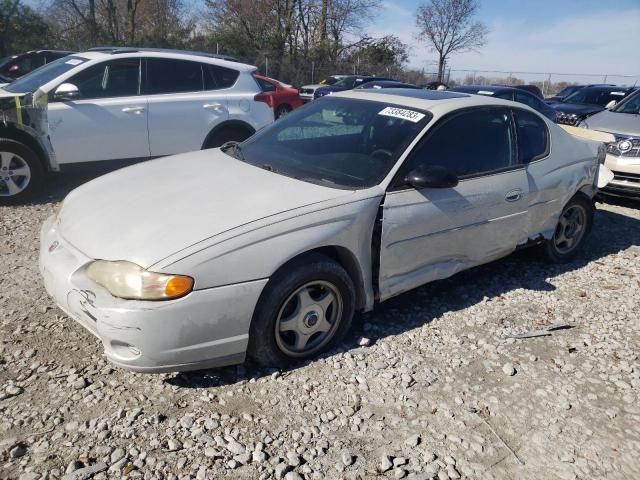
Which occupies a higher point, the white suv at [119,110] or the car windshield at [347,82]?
the car windshield at [347,82]

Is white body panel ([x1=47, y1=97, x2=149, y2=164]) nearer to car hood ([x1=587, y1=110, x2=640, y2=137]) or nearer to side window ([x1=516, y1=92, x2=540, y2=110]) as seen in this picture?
car hood ([x1=587, y1=110, x2=640, y2=137])

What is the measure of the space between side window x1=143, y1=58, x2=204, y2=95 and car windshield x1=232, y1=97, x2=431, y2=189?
2.73 meters

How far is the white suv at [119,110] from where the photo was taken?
5.63 meters

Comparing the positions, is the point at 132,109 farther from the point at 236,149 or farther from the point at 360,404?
the point at 360,404

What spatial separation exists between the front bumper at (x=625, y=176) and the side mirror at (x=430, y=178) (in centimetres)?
447

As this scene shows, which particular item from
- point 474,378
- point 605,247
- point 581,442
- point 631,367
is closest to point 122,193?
point 474,378

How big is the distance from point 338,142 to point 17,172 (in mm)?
3957

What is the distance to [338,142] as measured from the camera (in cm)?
375

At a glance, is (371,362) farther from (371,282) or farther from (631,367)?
(631,367)

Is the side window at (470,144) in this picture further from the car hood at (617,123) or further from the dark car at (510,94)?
the dark car at (510,94)

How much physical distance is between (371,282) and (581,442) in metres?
1.44

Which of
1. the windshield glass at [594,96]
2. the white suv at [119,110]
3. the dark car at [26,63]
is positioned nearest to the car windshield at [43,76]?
the white suv at [119,110]

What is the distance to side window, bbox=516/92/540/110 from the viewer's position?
37.6ft

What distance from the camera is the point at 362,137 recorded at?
3.66m
